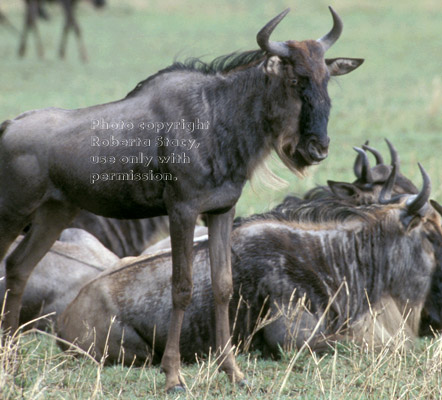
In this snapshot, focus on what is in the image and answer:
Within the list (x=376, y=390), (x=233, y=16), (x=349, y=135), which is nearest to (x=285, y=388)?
(x=376, y=390)

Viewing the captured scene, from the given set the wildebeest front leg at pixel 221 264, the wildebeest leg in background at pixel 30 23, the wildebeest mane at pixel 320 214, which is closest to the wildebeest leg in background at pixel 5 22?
the wildebeest leg in background at pixel 30 23

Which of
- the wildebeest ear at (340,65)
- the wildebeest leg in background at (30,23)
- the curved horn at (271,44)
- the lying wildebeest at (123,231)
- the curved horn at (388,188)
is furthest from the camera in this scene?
the wildebeest leg in background at (30,23)

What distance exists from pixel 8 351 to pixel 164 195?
1026mm

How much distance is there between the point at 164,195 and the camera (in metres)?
4.30

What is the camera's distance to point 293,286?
5.20 meters

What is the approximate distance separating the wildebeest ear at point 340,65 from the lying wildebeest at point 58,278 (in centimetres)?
241

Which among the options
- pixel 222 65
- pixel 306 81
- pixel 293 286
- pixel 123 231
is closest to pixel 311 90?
pixel 306 81

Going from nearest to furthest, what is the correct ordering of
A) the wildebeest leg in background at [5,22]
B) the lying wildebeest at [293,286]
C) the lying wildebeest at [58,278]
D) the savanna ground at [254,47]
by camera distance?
the savanna ground at [254,47] → the lying wildebeest at [293,286] → the lying wildebeest at [58,278] → the wildebeest leg in background at [5,22]

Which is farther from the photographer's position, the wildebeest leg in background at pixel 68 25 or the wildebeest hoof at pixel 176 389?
the wildebeest leg in background at pixel 68 25

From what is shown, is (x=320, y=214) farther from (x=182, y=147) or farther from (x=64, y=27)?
(x=64, y=27)

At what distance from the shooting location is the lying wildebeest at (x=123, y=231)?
7.27 meters

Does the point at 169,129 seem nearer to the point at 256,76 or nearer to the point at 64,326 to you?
the point at 256,76

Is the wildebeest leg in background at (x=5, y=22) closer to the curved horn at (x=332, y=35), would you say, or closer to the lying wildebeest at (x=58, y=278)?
the lying wildebeest at (x=58, y=278)

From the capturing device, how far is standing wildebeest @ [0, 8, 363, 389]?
13.8 ft
